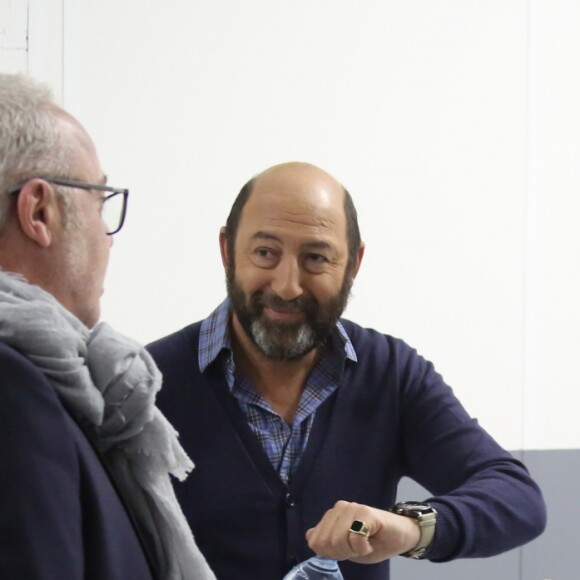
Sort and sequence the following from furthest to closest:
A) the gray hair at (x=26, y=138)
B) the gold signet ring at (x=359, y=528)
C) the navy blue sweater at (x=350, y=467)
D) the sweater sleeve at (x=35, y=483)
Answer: the navy blue sweater at (x=350, y=467), the gold signet ring at (x=359, y=528), the gray hair at (x=26, y=138), the sweater sleeve at (x=35, y=483)

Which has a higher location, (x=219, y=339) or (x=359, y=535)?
(x=219, y=339)

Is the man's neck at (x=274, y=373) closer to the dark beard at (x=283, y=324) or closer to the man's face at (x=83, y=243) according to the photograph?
the dark beard at (x=283, y=324)

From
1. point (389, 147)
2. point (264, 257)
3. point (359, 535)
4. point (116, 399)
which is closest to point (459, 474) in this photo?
point (359, 535)

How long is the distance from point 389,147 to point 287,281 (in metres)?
1.22

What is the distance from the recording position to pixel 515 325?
9.53 feet

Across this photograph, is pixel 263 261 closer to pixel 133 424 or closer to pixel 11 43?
pixel 133 424

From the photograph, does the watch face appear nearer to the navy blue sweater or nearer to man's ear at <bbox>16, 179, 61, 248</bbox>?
the navy blue sweater

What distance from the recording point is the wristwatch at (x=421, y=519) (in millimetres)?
1444

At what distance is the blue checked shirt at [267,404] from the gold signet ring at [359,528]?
0.30 m

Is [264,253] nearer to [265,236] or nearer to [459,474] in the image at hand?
[265,236]

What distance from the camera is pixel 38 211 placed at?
1.05 m

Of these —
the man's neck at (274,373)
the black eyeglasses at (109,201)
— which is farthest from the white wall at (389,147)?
the black eyeglasses at (109,201)

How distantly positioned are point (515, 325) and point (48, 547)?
7.29ft

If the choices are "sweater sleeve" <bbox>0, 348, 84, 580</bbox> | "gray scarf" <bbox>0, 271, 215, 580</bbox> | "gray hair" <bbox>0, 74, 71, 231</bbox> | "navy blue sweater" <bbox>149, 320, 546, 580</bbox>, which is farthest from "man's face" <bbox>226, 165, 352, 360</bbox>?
"sweater sleeve" <bbox>0, 348, 84, 580</bbox>
